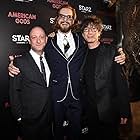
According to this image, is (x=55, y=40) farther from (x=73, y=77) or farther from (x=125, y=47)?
(x=125, y=47)

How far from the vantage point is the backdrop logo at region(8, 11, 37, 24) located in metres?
3.37

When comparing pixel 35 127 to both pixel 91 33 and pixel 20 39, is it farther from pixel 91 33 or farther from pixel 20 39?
pixel 20 39

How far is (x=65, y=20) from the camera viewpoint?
284cm

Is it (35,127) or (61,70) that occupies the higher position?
(61,70)

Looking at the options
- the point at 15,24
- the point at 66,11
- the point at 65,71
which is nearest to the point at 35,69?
the point at 65,71

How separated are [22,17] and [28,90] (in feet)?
4.10

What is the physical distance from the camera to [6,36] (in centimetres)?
331

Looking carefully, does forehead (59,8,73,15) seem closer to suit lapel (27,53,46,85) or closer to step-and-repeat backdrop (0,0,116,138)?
suit lapel (27,53,46,85)

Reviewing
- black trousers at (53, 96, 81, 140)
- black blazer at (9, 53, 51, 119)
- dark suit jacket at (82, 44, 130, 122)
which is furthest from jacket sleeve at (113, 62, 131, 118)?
black blazer at (9, 53, 51, 119)

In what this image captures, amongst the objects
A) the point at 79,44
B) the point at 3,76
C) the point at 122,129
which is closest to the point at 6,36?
the point at 3,76

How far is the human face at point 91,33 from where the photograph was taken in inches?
109

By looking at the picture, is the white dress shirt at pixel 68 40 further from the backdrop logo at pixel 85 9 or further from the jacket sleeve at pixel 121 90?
the backdrop logo at pixel 85 9

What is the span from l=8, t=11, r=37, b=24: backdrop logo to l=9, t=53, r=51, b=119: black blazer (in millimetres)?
917

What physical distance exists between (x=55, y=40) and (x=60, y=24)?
0.60 ft
